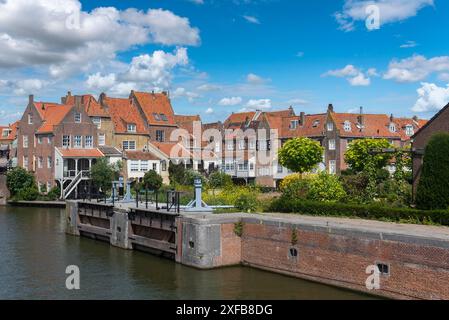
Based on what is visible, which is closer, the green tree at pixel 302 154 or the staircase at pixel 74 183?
the green tree at pixel 302 154

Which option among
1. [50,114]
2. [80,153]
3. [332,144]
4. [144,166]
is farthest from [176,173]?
[332,144]

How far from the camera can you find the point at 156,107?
76375 millimetres

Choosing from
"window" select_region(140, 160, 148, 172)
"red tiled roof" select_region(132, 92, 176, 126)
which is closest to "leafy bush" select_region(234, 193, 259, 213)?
"window" select_region(140, 160, 148, 172)

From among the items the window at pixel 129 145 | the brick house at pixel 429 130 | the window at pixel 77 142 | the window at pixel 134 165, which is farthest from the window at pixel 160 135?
the brick house at pixel 429 130

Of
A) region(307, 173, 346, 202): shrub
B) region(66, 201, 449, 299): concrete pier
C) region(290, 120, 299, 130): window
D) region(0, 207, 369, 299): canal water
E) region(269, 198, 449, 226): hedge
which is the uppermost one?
region(290, 120, 299, 130): window

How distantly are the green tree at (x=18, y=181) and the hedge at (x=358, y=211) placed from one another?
1667 inches

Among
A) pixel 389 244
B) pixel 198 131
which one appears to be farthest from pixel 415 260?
pixel 198 131

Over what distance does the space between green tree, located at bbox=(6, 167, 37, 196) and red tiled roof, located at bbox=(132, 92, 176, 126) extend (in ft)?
56.0

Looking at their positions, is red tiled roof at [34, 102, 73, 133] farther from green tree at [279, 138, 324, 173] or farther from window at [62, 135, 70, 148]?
green tree at [279, 138, 324, 173]

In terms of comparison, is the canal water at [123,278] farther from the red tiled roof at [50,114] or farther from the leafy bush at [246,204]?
the red tiled roof at [50,114]

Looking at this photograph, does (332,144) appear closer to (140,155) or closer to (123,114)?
(140,155)

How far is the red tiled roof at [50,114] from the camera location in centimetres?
6544

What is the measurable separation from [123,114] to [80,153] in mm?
10286

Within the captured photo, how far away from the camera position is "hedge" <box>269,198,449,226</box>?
2572cm
